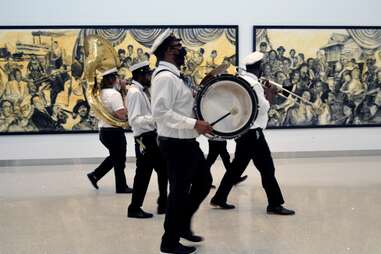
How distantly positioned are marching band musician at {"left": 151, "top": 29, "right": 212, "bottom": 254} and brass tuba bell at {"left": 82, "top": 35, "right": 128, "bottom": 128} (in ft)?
8.59

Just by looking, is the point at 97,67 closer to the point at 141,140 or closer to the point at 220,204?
the point at 141,140

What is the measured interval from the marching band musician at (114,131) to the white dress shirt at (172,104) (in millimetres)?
2553

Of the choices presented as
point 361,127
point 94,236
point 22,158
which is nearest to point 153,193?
point 94,236

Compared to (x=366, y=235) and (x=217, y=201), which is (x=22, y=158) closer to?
(x=217, y=201)

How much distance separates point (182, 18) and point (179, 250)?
19.0ft

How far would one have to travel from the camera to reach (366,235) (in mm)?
5211

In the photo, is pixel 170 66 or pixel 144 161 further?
pixel 144 161

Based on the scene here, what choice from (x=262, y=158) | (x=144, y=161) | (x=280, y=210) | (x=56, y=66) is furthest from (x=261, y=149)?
(x=56, y=66)

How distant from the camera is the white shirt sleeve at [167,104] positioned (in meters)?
4.24

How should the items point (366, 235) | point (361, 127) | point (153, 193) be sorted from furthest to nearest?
point (361, 127) → point (153, 193) → point (366, 235)

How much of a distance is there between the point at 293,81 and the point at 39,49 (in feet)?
14.2

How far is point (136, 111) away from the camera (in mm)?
5816

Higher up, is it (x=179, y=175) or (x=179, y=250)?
(x=179, y=175)

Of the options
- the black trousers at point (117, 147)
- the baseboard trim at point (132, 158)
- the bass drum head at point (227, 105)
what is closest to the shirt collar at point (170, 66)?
the bass drum head at point (227, 105)
